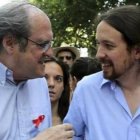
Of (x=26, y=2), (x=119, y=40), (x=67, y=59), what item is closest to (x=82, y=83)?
(x=119, y=40)

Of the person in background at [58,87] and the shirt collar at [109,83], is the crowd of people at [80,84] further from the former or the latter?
the person in background at [58,87]

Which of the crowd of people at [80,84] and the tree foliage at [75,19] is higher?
the crowd of people at [80,84]

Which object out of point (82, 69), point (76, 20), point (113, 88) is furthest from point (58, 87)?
point (76, 20)

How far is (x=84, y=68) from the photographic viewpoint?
4.65 meters

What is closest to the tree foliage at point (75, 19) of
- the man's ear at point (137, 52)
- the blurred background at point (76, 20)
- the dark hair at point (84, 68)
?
the blurred background at point (76, 20)

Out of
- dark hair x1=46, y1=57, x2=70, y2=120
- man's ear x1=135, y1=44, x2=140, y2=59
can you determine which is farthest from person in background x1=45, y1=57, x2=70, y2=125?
man's ear x1=135, y1=44, x2=140, y2=59

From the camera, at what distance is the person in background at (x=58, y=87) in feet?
13.7

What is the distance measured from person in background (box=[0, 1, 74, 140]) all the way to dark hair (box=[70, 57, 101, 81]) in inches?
72.2

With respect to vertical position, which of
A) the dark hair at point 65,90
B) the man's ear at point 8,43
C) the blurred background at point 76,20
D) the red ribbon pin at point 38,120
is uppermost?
the man's ear at point 8,43

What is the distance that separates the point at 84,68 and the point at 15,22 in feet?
6.62

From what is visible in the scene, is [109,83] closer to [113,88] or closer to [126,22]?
[113,88]

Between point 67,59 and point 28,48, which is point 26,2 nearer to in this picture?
point 28,48

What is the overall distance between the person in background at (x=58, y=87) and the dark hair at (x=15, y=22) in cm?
144

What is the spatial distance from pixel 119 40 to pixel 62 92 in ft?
5.78
